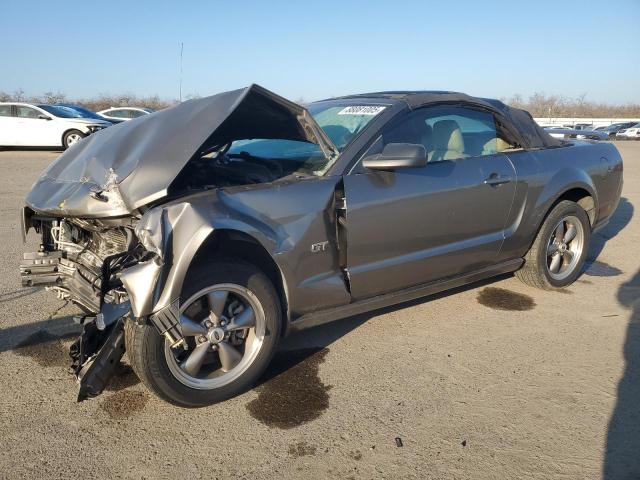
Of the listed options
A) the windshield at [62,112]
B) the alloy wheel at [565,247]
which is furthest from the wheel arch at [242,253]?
the windshield at [62,112]

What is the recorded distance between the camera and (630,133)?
3231cm

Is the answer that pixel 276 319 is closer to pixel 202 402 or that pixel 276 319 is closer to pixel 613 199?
pixel 202 402

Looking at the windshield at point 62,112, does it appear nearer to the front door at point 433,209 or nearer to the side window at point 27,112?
the side window at point 27,112

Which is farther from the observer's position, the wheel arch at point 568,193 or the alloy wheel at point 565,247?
the alloy wheel at point 565,247

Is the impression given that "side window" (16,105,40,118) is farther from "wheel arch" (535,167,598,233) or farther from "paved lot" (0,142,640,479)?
"wheel arch" (535,167,598,233)

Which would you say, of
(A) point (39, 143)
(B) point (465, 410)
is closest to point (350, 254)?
(B) point (465, 410)

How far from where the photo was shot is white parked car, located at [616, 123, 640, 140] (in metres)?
32.1

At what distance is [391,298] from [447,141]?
4.28 ft

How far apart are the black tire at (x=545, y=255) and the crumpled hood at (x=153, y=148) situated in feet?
7.13

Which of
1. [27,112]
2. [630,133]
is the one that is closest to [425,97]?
[27,112]

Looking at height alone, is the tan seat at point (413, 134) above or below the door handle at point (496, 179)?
above

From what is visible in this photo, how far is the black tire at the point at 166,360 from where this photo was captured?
8.82 ft

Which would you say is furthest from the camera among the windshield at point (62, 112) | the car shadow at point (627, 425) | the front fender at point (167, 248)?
the windshield at point (62, 112)

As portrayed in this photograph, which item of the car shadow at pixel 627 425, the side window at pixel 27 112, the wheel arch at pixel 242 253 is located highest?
the wheel arch at pixel 242 253
